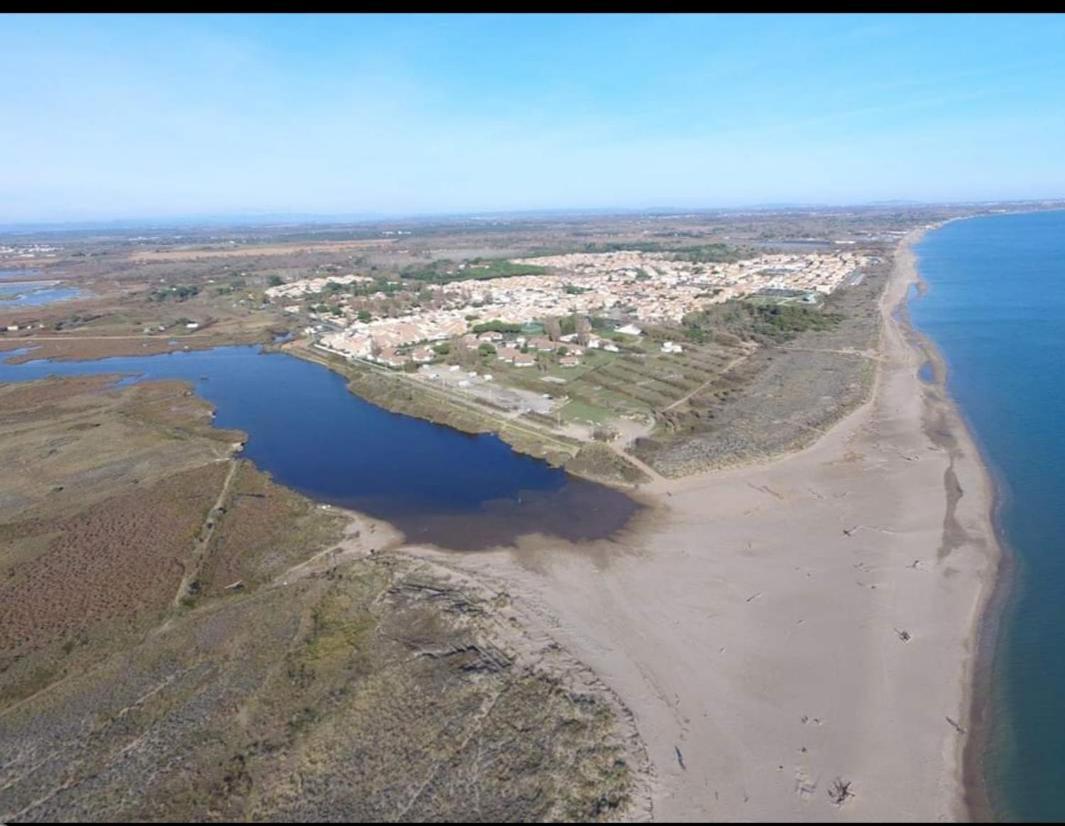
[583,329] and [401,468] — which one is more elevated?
[583,329]

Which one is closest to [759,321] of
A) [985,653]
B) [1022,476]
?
[1022,476]

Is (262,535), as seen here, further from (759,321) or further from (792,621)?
(759,321)

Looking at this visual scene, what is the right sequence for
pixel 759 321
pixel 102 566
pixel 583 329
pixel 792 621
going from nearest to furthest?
pixel 792 621 → pixel 102 566 → pixel 583 329 → pixel 759 321

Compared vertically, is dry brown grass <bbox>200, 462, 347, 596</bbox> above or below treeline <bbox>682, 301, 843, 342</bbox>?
below

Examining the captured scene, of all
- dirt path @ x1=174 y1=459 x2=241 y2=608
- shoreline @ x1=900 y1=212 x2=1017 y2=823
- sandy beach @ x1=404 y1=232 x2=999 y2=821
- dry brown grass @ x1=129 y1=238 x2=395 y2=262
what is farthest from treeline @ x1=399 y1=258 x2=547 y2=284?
shoreline @ x1=900 y1=212 x2=1017 y2=823

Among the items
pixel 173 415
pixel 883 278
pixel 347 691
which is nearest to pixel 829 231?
pixel 883 278

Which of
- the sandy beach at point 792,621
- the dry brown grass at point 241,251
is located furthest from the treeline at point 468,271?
the sandy beach at point 792,621

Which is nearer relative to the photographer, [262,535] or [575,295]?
[262,535]

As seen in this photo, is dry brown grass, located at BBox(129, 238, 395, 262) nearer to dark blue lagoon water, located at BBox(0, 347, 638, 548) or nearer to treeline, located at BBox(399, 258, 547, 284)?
treeline, located at BBox(399, 258, 547, 284)
